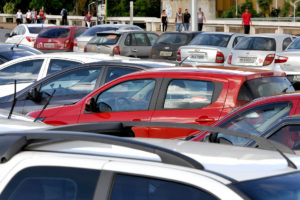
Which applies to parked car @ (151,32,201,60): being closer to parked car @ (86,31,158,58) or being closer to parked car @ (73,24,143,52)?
parked car @ (86,31,158,58)

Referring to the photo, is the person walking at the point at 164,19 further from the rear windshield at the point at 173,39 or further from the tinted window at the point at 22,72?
the tinted window at the point at 22,72

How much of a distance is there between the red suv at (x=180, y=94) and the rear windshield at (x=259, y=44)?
11832 millimetres

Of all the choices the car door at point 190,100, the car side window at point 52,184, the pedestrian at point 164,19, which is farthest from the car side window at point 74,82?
the pedestrian at point 164,19

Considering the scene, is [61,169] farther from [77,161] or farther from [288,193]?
[288,193]

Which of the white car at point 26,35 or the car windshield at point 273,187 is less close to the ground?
the car windshield at point 273,187

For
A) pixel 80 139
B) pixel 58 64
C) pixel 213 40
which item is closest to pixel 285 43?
pixel 213 40

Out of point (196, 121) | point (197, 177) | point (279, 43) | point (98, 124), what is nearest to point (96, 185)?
point (197, 177)

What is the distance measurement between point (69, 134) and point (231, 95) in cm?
508

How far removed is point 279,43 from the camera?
2083 cm

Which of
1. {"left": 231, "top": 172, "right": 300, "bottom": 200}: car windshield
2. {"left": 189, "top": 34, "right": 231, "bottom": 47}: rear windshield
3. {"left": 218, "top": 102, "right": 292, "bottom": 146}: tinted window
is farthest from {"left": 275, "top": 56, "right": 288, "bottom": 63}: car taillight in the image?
{"left": 231, "top": 172, "right": 300, "bottom": 200}: car windshield

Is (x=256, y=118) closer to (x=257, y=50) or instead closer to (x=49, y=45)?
(x=257, y=50)

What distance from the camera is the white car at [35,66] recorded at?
12500 mm

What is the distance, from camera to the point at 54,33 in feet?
98.6

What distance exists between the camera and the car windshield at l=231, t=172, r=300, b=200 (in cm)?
284
